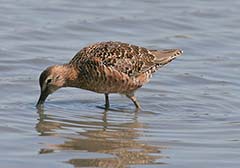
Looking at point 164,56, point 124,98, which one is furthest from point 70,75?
point 164,56

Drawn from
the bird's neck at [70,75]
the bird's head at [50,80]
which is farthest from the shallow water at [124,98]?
the bird's neck at [70,75]

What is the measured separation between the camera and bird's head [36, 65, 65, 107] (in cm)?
1045

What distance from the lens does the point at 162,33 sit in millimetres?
14375

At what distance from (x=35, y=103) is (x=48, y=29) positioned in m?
3.61

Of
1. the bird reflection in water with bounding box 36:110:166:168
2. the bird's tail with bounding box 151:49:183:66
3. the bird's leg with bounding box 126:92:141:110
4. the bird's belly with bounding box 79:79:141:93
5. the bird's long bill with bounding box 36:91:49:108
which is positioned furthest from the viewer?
the bird's tail with bounding box 151:49:183:66

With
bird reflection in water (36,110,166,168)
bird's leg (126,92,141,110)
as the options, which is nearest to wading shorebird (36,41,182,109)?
bird's leg (126,92,141,110)

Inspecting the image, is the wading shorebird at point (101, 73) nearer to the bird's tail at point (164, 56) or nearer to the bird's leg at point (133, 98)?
the bird's leg at point (133, 98)

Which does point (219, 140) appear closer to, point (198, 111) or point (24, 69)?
point (198, 111)

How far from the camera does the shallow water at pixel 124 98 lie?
26.8 ft

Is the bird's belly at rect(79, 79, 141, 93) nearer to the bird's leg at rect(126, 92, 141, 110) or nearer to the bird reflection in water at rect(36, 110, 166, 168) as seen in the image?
the bird's leg at rect(126, 92, 141, 110)

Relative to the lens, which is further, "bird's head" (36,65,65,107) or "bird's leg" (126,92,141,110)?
"bird's leg" (126,92,141,110)

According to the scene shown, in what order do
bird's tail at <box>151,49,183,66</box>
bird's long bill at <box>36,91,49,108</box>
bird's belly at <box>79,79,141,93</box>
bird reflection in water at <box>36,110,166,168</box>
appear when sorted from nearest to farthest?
bird reflection in water at <box>36,110,166,168</box> < bird's long bill at <box>36,91,49,108</box> < bird's belly at <box>79,79,141,93</box> < bird's tail at <box>151,49,183,66</box>

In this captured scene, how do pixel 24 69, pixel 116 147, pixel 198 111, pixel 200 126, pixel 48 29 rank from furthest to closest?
1. pixel 48 29
2. pixel 24 69
3. pixel 198 111
4. pixel 200 126
5. pixel 116 147

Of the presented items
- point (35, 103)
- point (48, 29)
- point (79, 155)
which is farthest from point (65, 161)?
point (48, 29)
